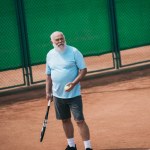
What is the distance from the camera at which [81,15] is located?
12.0 m

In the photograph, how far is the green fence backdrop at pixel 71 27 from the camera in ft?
36.8

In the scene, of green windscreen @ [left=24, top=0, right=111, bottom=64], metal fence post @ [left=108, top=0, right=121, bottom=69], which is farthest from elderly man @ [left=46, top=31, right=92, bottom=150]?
metal fence post @ [left=108, top=0, right=121, bottom=69]

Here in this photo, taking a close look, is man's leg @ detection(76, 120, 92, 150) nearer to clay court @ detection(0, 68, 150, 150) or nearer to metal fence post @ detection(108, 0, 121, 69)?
clay court @ detection(0, 68, 150, 150)

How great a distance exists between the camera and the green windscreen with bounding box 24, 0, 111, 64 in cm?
1150

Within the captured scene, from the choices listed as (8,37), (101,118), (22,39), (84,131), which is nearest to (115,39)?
(22,39)

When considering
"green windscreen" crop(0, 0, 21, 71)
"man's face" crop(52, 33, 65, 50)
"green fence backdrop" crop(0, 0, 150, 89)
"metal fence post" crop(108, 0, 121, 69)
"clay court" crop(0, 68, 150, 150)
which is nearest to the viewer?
"man's face" crop(52, 33, 65, 50)

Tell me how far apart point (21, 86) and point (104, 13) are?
3.05m

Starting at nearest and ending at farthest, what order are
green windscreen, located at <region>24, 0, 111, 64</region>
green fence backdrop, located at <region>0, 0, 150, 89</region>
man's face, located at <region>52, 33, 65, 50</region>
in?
man's face, located at <region>52, 33, 65, 50</region>, green fence backdrop, located at <region>0, 0, 150, 89</region>, green windscreen, located at <region>24, 0, 111, 64</region>

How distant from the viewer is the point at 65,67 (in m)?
6.14

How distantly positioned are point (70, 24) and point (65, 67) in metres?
5.89

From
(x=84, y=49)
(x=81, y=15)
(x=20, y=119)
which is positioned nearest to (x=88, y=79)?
(x=84, y=49)

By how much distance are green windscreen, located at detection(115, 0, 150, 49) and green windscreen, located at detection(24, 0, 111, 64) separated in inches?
16.2

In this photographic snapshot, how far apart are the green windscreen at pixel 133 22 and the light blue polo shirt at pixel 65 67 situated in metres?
6.46

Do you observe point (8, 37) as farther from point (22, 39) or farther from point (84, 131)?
point (84, 131)
